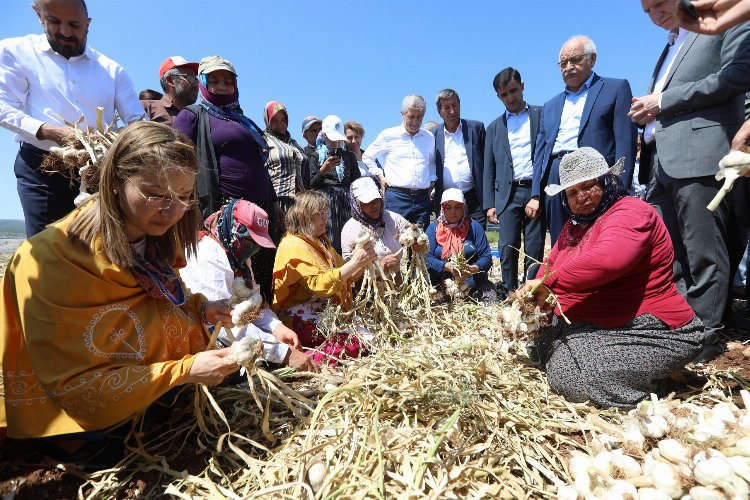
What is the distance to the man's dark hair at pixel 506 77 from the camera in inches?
165

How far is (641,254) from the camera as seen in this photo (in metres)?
2.09

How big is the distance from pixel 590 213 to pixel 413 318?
151 cm

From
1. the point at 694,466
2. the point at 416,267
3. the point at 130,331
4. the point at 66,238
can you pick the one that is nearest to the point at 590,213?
the point at 694,466

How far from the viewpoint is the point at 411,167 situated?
15.2ft

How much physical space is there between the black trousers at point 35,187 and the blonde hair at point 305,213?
4.12ft

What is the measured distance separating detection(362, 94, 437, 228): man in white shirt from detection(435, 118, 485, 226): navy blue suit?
7 centimetres

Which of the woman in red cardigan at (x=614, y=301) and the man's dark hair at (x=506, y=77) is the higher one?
the man's dark hair at (x=506, y=77)

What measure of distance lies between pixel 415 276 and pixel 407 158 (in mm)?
1540

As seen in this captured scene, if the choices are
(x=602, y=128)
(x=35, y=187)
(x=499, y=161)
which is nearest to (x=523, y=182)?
(x=499, y=161)

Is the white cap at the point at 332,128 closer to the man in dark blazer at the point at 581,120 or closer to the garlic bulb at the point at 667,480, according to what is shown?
the man in dark blazer at the point at 581,120

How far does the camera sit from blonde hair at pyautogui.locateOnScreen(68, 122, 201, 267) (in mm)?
1530

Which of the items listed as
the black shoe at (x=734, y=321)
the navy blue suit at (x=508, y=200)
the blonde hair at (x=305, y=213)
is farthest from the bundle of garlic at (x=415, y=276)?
the black shoe at (x=734, y=321)

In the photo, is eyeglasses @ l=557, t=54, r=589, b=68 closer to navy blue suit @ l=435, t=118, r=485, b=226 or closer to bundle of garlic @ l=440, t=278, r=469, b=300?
navy blue suit @ l=435, t=118, r=485, b=226

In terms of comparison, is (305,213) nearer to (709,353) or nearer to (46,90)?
(46,90)
